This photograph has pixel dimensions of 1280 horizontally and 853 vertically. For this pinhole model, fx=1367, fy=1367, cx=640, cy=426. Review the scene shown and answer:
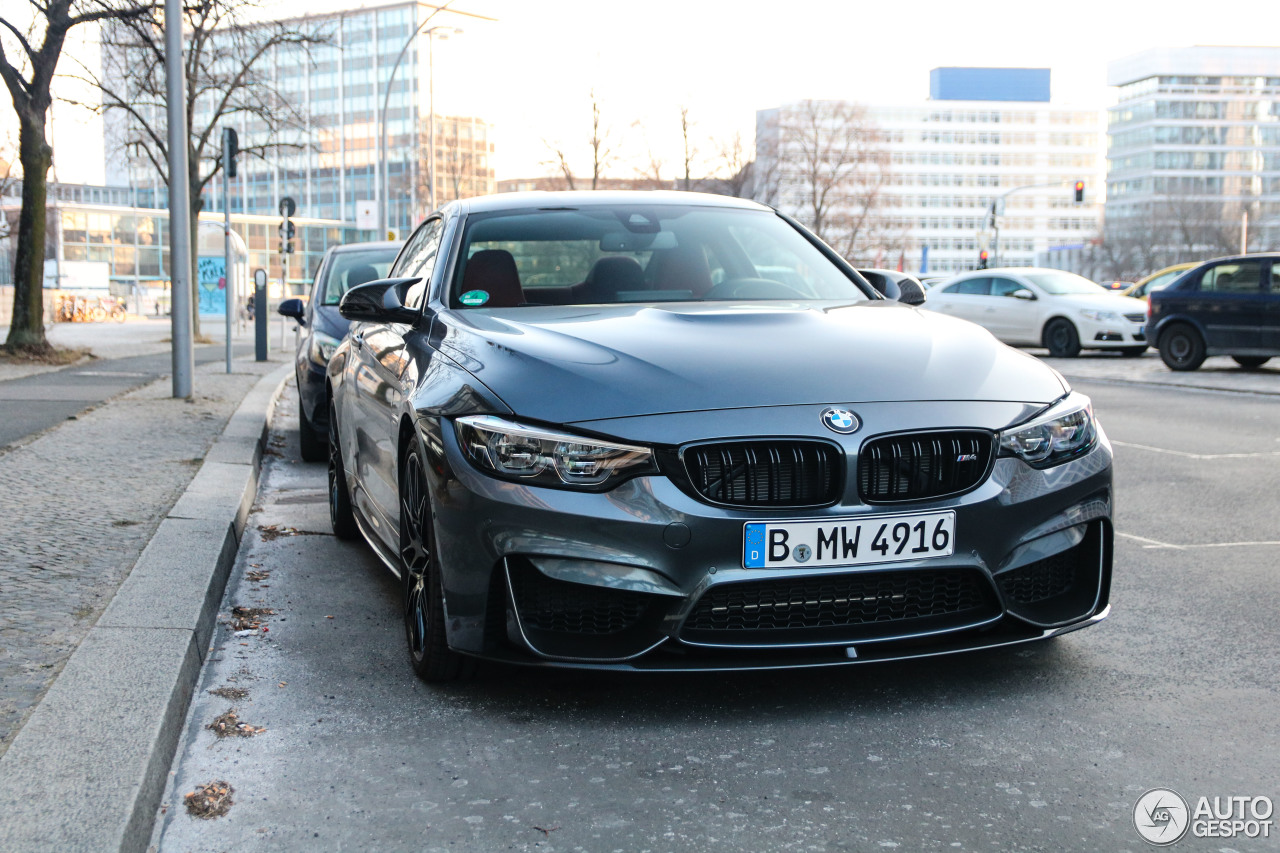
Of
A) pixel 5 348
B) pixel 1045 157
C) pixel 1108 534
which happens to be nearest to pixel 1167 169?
pixel 1045 157

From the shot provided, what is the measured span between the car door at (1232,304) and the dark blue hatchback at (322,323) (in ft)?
36.4

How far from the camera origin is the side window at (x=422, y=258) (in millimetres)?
5043

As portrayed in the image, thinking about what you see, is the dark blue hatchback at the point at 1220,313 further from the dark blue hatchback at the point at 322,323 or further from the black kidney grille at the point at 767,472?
the black kidney grille at the point at 767,472

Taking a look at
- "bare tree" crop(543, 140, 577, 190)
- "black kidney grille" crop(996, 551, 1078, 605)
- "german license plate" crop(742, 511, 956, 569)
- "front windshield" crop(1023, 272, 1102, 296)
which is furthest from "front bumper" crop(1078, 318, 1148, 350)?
"bare tree" crop(543, 140, 577, 190)

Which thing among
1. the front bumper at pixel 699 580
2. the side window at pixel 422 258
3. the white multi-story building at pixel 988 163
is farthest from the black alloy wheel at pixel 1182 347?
the white multi-story building at pixel 988 163

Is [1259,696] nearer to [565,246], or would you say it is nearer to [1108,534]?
[1108,534]

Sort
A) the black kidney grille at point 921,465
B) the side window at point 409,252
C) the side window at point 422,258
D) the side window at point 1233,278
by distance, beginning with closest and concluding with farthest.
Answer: the black kidney grille at point 921,465 → the side window at point 422,258 → the side window at point 409,252 → the side window at point 1233,278

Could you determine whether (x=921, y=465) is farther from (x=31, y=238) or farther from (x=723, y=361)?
(x=31, y=238)

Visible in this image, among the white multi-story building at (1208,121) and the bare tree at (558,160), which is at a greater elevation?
the white multi-story building at (1208,121)

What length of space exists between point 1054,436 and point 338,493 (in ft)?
11.7

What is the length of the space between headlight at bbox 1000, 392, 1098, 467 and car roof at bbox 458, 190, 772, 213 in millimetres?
1870

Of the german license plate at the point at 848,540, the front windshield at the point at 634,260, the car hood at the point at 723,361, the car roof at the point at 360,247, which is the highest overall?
the car roof at the point at 360,247

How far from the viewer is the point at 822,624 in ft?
11.6

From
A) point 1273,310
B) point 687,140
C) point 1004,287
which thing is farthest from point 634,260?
point 687,140
